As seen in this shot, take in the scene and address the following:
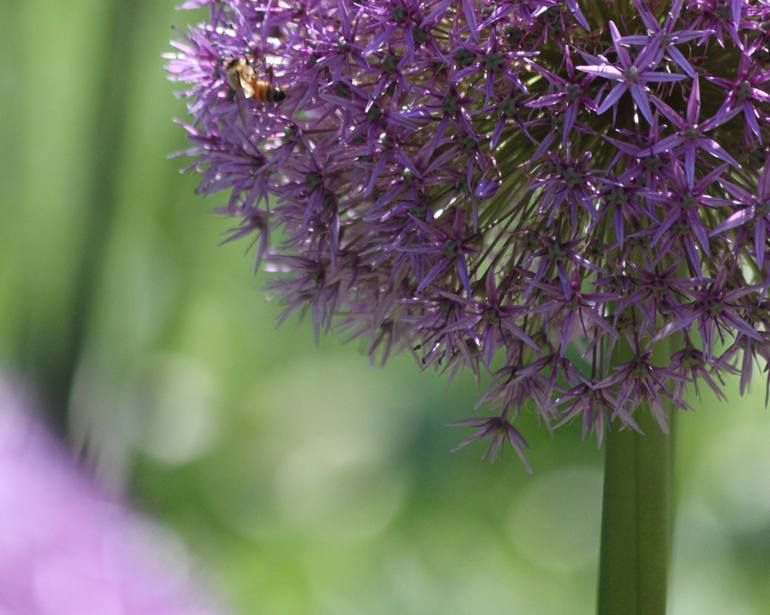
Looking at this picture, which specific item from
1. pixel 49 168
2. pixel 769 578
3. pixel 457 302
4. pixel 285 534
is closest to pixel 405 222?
pixel 457 302

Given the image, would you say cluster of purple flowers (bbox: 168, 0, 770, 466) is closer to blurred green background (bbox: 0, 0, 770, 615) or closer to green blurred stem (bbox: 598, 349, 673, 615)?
green blurred stem (bbox: 598, 349, 673, 615)

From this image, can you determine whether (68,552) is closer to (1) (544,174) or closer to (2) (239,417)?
(1) (544,174)

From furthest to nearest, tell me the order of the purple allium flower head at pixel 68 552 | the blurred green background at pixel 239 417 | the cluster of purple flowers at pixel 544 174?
the blurred green background at pixel 239 417 → the cluster of purple flowers at pixel 544 174 → the purple allium flower head at pixel 68 552

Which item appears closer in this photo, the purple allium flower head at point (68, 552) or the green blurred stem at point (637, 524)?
the purple allium flower head at point (68, 552)

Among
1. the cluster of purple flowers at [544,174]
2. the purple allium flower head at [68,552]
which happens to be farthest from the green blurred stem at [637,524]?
the purple allium flower head at [68,552]

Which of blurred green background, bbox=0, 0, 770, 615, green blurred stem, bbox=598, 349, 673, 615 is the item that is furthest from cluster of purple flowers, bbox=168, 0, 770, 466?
blurred green background, bbox=0, 0, 770, 615

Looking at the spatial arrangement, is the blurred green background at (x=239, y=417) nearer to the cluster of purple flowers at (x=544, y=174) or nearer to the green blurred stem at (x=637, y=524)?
the cluster of purple flowers at (x=544, y=174)
